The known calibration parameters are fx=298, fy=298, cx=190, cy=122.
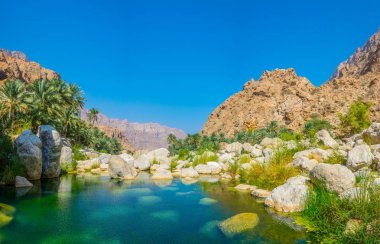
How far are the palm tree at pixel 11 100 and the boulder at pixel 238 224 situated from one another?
106ft

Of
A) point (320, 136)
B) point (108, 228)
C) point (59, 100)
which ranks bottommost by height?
point (108, 228)

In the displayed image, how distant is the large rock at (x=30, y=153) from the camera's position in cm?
2189

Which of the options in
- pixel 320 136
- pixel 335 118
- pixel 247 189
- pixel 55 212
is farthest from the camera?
pixel 335 118

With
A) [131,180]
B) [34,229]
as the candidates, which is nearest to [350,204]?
[34,229]

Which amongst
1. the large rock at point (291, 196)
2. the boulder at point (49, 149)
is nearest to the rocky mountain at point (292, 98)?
the large rock at point (291, 196)

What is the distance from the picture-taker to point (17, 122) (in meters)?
37.7

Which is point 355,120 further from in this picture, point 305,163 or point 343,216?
point 343,216

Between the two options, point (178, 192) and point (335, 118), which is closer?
point (178, 192)

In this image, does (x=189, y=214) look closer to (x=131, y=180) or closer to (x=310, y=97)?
(x=131, y=180)

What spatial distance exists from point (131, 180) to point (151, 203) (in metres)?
9.67

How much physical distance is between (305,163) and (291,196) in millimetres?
4395

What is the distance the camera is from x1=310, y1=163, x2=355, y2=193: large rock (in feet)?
36.7

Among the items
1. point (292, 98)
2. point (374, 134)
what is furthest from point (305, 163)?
point (292, 98)

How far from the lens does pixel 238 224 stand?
441 inches
